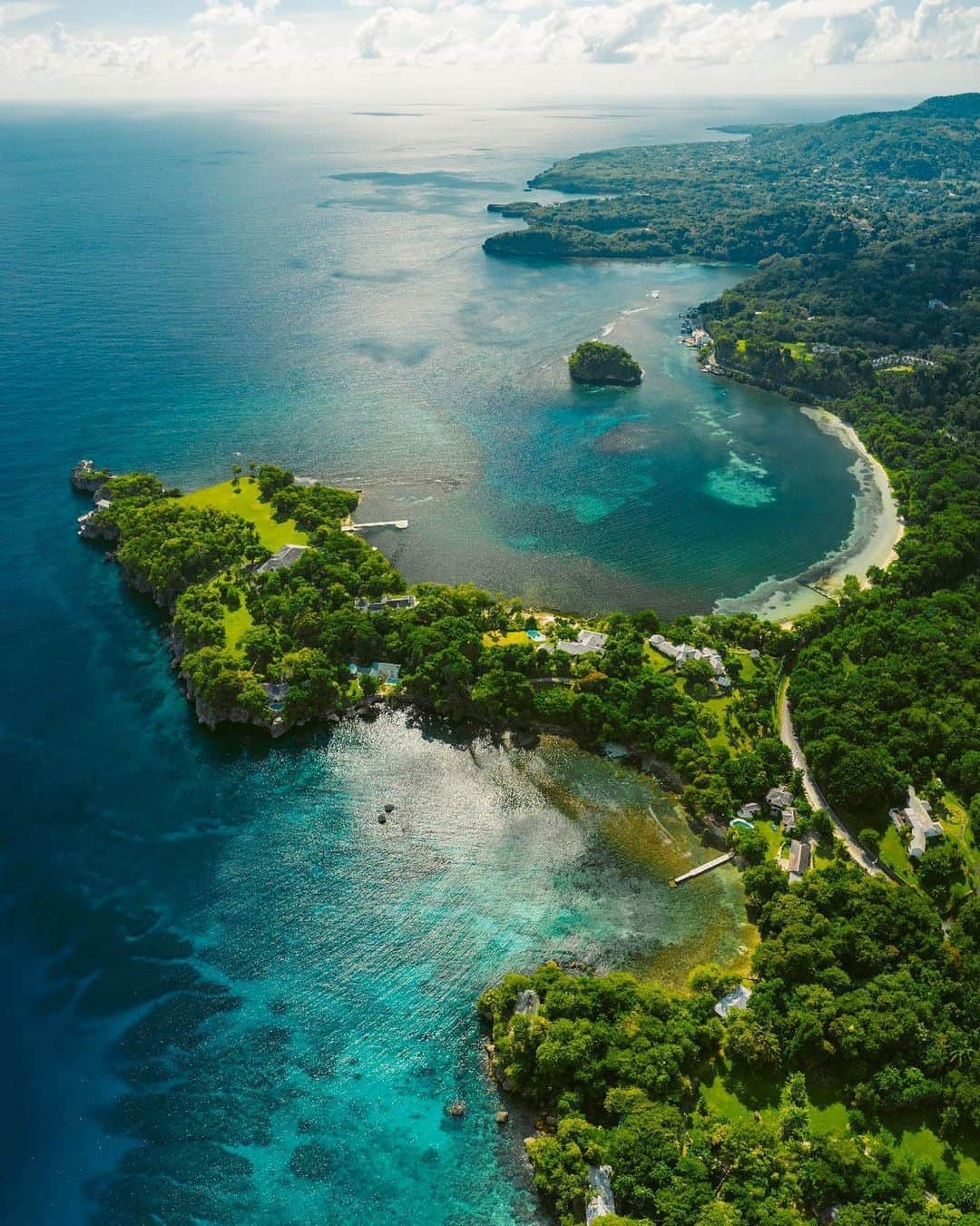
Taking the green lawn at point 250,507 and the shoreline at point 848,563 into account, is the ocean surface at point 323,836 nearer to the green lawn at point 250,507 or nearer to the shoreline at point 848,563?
the shoreline at point 848,563

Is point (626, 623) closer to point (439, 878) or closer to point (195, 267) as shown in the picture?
point (439, 878)

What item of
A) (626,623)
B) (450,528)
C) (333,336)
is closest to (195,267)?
(333,336)

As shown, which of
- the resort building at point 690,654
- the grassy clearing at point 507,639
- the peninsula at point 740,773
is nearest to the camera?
the peninsula at point 740,773

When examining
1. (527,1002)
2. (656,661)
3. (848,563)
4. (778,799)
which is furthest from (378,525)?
(527,1002)

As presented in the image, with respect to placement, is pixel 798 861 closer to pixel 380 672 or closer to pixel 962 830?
pixel 962 830

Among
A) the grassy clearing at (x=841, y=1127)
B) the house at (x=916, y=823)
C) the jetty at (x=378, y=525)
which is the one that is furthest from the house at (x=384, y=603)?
the grassy clearing at (x=841, y=1127)

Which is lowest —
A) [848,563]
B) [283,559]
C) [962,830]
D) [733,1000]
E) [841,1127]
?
[841,1127]

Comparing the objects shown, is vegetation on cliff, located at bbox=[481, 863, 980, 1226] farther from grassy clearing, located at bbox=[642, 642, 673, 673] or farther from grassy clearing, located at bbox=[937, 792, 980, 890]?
grassy clearing, located at bbox=[642, 642, 673, 673]
